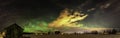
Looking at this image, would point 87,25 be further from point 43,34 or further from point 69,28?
point 43,34

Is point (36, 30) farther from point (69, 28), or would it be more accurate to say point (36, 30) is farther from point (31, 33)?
point (69, 28)

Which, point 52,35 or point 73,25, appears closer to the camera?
point 52,35

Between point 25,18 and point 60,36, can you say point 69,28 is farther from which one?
point 25,18

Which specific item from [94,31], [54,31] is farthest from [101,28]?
[54,31]

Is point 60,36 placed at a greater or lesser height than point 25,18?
lesser

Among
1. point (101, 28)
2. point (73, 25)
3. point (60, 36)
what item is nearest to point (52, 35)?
point (60, 36)

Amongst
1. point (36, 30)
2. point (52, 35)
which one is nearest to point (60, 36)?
point (52, 35)

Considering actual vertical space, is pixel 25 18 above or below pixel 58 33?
above
